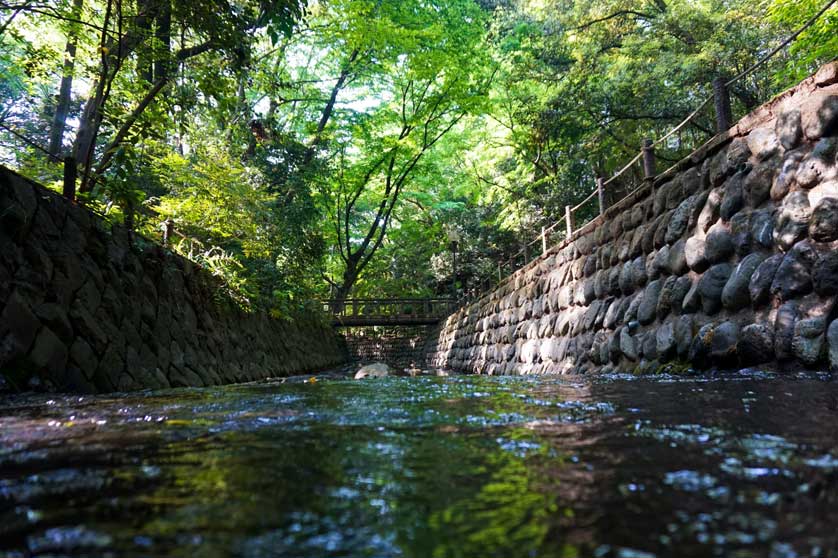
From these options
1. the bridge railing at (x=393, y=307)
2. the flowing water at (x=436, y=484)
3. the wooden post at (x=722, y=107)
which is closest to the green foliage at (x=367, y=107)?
the bridge railing at (x=393, y=307)

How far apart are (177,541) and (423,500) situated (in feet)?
Answer: 1.29

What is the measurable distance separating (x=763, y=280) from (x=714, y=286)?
1.62 ft

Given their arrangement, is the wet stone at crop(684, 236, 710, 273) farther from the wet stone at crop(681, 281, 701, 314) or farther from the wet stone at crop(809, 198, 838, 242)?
the wet stone at crop(809, 198, 838, 242)

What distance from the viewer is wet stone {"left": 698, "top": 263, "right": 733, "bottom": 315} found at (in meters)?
3.86

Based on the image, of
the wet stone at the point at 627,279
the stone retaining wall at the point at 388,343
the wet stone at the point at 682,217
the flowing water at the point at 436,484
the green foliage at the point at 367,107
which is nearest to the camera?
the flowing water at the point at 436,484

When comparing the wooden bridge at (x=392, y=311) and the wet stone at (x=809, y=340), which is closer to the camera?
the wet stone at (x=809, y=340)

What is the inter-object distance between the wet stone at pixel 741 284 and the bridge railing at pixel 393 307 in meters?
13.8

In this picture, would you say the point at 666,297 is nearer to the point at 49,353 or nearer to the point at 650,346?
the point at 650,346

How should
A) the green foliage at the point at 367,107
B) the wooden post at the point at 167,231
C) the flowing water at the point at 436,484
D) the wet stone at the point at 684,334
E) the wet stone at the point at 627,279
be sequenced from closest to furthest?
the flowing water at the point at 436,484, the wet stone at the point at 684,334, the wet stone at the point at 627,279, the green foliage at the point at 367,107, the wooden post at the point at 167,231

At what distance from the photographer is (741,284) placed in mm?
3613

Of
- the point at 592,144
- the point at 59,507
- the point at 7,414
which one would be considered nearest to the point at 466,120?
the point at 592,144

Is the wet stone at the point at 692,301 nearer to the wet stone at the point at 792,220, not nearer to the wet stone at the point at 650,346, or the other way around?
the wet stone at the point at 650,346

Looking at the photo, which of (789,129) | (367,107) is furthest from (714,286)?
(367,107)

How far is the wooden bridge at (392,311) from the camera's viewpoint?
1822 centimetres
